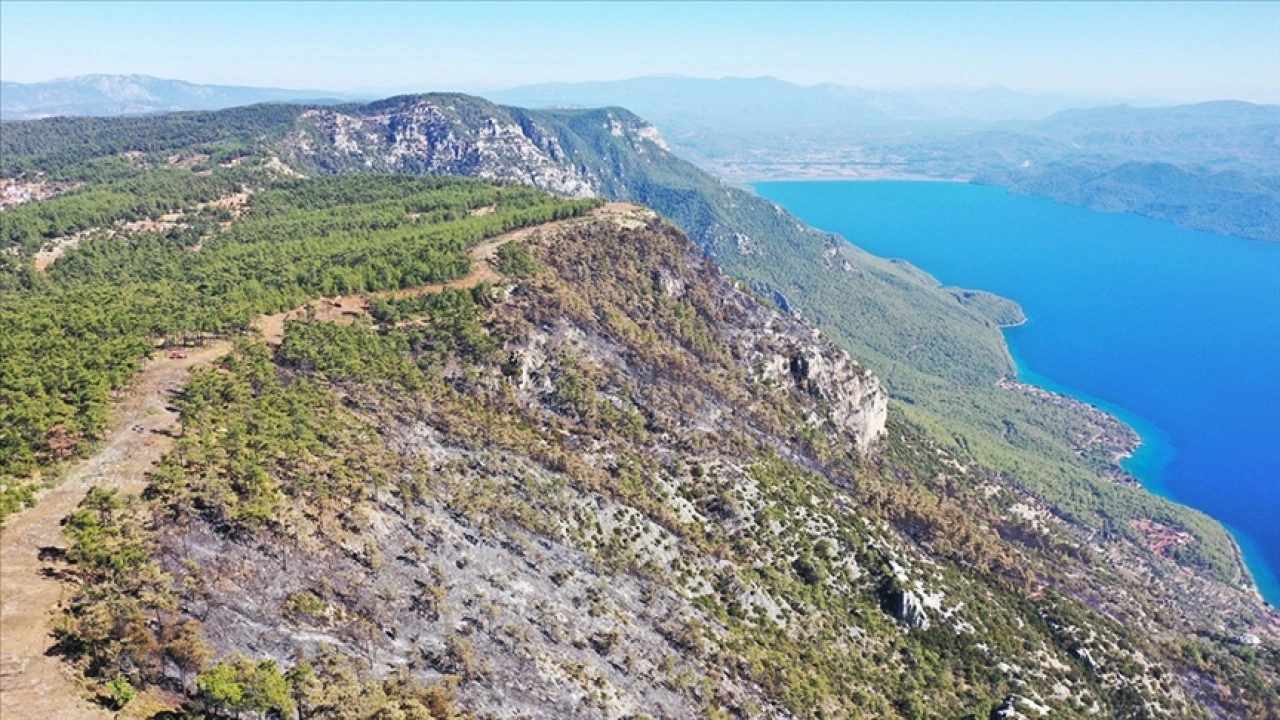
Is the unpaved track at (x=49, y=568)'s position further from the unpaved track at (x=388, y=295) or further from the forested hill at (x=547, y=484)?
the unpaved track at (x=388, y=295)

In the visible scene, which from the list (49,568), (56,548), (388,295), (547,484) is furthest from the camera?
(388,295)

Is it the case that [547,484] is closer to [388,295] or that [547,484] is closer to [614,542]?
[614,542]

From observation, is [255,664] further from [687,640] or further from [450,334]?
[450,334]

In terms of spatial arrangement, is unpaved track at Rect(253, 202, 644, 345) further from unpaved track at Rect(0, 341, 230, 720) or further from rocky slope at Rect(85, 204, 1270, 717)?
unpaved track at Rect(0, 341, 230, 720)

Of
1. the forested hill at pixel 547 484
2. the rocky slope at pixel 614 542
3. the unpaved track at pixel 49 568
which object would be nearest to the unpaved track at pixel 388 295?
the forested hill at pixel 547 484

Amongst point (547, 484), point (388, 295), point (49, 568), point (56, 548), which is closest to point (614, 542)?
point (547, 484)

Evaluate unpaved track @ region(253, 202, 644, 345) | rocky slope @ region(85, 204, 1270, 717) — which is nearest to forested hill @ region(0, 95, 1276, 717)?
rocky slope @ region(85, 204, 1270, 717)

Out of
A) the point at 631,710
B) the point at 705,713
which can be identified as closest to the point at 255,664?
the point at 631,710
